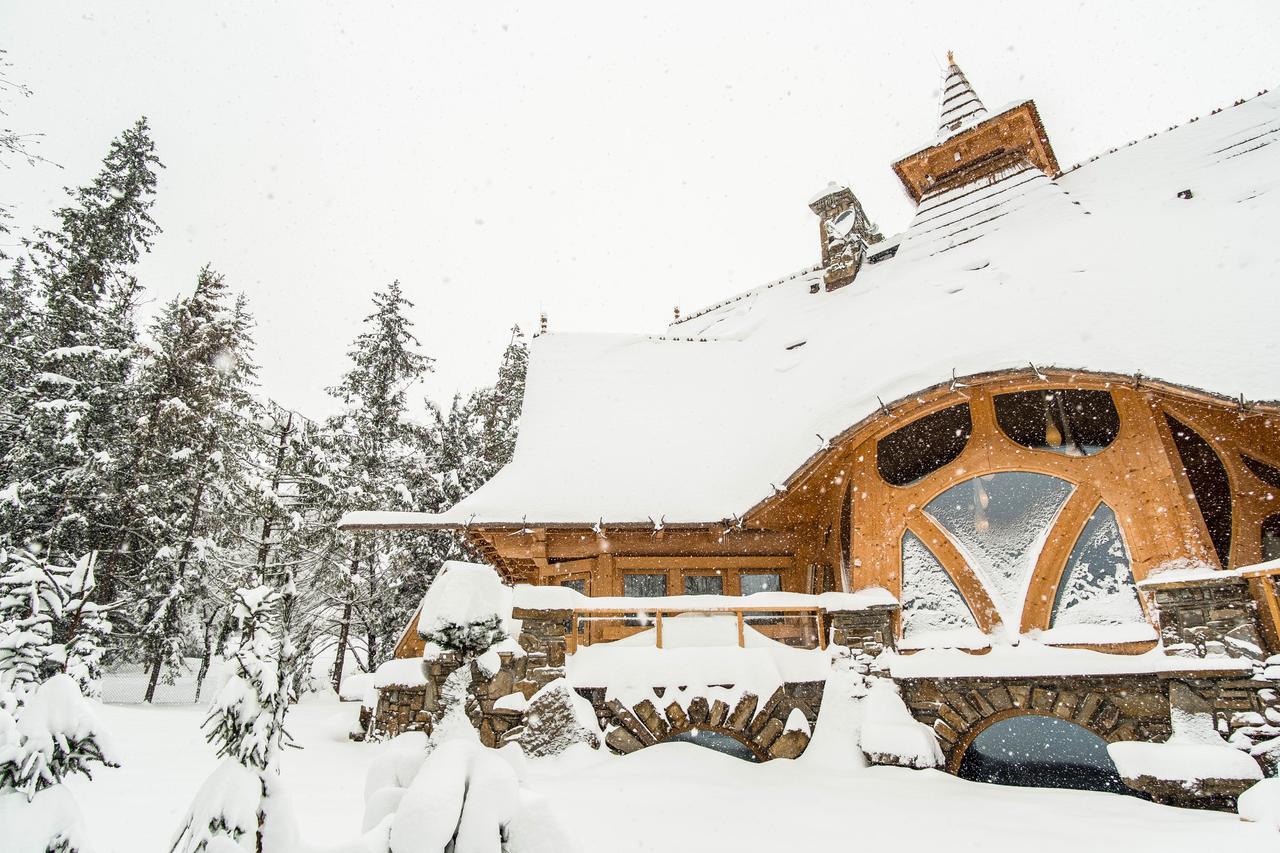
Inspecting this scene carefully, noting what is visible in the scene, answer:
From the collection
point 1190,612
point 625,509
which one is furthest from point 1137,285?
point 625,509

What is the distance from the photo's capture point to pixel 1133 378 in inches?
325

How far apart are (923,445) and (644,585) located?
235 inches

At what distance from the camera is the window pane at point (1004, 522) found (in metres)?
9.25

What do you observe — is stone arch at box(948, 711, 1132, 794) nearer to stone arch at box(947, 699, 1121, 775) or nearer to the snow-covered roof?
stone arch at box(947, 699, 1121, 775)

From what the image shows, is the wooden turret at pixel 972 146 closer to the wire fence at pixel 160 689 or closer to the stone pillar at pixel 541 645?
the stone pillar at pixel 541 645

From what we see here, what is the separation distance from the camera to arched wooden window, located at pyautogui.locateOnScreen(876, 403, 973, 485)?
10422mm

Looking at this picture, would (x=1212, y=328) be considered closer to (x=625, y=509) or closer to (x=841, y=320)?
(x=841, y=320)

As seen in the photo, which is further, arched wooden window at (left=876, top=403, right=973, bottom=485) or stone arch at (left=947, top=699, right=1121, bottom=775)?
arched wooden window at (left=876, top=403, right=973, bottom=485)

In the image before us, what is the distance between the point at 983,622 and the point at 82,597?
34.6 ft

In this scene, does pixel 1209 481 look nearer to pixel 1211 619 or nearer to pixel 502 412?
pixel 1211 619

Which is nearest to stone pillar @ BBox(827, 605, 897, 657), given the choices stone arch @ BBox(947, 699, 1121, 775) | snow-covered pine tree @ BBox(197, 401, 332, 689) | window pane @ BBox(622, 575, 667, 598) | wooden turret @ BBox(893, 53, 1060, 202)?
stone arch @ BBox(947, 699, 1121, 775)

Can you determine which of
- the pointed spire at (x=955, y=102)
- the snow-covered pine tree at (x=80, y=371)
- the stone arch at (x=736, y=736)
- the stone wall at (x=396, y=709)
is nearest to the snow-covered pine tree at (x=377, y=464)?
the snow-covered pine tree at (x=80, y=371)

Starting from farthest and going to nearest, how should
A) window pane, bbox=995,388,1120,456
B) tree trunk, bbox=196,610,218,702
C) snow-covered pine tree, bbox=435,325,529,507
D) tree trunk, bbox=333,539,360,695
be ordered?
1. snow-covered pine tree, bbox=435,325,529,507
2. tree trunk, bbox=196,610,218,702
3. tree trunk, bbox=333,539,360,695
4. window pane, bbox=995,388,1120,456

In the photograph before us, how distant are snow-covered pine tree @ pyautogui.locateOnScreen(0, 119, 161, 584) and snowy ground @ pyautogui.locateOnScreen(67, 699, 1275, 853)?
12383mm
